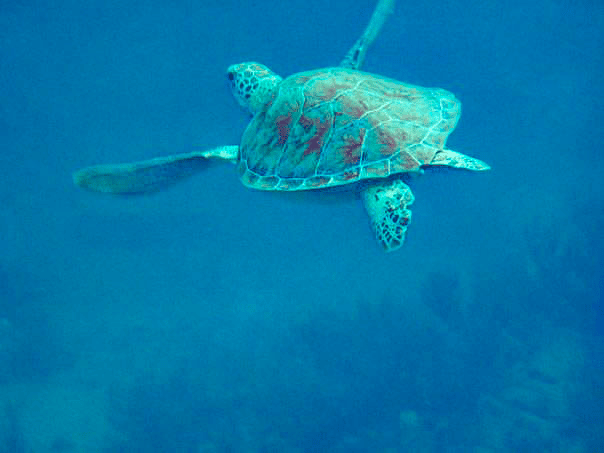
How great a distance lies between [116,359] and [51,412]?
823 millimetres

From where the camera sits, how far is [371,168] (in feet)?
8.96

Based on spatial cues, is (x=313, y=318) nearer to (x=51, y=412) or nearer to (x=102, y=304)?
(x=102, y=304)

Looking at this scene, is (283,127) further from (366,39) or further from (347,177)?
(366,39)

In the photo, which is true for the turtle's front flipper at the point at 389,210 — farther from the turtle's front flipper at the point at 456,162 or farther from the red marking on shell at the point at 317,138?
the red marking on shell at the point at 317,138

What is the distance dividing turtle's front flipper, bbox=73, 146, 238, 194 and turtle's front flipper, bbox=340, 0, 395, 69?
1.71m

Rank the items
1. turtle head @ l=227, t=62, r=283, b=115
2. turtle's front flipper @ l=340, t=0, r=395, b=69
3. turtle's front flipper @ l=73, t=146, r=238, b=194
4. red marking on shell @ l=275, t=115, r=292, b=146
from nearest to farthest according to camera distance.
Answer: red marking on shell @ l=275, t=115, r=292, b=146 < turtle's front flipper @ l=73, t=146, r=238, b=194 < turtle head @ l=227, t=62, r=283, b=115 < turtle's front flipper @ l=340, t=0, r=395, b=69

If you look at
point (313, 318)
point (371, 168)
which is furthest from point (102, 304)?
point (371, 168)

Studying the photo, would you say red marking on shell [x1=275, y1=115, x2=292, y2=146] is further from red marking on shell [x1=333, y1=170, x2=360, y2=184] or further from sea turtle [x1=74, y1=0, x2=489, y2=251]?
red marking on shell [x1=333, y1=170, x2=360, y2=184]

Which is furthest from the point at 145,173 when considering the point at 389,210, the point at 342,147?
the point at 389,210

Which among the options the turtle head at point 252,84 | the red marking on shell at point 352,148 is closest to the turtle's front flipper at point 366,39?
the turtle head at point 252,84

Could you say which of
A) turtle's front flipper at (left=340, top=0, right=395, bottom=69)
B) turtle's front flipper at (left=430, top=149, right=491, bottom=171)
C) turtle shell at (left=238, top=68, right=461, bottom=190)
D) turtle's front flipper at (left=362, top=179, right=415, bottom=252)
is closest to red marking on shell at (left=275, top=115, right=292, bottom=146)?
turtle shell at (left=238, top=68, right=461, bottom=190)

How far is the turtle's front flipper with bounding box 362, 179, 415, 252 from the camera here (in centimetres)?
271

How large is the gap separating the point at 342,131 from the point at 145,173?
68.7 inches

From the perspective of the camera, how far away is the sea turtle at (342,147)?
2758 millimetres
